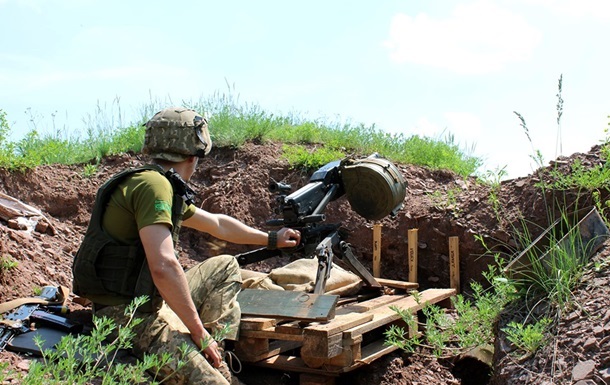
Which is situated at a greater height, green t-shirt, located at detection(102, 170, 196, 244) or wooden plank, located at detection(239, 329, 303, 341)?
green t-shirt, located at detection(102, 170, 196, 244)

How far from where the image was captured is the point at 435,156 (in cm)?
880

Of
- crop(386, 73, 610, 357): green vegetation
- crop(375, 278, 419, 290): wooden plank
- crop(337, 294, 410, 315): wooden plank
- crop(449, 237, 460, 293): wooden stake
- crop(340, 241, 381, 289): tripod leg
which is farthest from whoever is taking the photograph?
crop(449, 237, 460, 293): wooden stake

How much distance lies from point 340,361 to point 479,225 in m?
3.11

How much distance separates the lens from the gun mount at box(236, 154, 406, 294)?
4938 mm

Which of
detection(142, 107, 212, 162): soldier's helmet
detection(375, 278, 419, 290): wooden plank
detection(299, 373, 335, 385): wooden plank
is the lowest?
detection(299, 373, 335, 385): wooden plank

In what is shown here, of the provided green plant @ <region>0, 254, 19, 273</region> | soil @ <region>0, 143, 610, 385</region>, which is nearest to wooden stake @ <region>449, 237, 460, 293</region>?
soil @ <region>0, 143, 610, 385</region>

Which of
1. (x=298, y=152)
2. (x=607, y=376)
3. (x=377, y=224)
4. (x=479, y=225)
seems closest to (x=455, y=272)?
(x=479, y=225)

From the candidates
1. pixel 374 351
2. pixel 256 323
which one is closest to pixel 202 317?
pixel 256 323

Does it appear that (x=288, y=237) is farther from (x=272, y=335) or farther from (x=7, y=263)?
(x=7, y=263)

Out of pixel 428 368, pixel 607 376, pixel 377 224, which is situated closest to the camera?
pixel 607 376

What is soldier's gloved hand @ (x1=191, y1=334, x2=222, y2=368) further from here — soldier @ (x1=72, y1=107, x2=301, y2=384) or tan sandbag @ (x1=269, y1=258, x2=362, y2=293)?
tan sandbag @ (x1=269, y1=258, x2=362, y2=293)

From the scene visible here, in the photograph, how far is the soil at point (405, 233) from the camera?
12.4 feet

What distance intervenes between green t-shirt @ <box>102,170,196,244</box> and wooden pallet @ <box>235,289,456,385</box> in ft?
3.54

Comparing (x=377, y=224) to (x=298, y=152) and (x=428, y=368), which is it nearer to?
(x=298, y=152)
